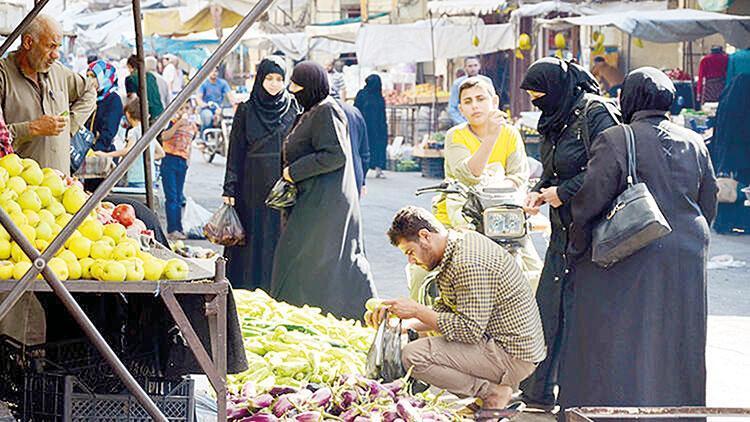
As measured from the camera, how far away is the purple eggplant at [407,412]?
15.8 ft

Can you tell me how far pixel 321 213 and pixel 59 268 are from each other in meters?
4.43

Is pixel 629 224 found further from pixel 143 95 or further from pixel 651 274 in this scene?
pixel 143 95

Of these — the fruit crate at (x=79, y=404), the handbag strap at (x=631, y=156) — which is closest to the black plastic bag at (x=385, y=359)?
the handbag strap at (x=631, y=156)

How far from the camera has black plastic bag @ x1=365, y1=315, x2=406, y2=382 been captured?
562cm

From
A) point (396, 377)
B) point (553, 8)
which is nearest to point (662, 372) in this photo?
point (396, 377)

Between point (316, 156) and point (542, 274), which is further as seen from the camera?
point (316, 156)

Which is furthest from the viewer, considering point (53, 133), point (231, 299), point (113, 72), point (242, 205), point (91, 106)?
point (113, 72)

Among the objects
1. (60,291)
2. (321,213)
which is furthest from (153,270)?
(321,213)

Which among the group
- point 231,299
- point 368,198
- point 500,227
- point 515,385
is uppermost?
point 231,299

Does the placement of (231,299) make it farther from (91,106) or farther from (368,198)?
(368,198)

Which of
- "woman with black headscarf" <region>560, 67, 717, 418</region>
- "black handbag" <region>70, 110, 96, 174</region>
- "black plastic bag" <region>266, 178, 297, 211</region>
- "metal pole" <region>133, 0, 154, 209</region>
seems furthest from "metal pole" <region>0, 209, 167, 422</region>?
"black handbag" <region>70, 110, 96, 174</region>

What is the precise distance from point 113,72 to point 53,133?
545 centimetres

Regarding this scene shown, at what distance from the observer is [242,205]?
872 cm

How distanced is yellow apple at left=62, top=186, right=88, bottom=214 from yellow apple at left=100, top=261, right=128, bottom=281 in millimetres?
541
